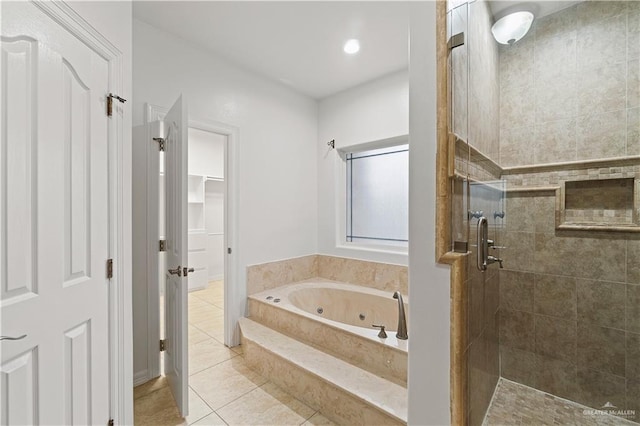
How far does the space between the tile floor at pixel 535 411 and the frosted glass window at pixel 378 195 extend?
58.8 inches

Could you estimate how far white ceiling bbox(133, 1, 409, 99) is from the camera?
191cm

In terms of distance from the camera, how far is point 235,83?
8.77ft

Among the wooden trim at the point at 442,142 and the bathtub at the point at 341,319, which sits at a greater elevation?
the wooden trim at the point at 442,142

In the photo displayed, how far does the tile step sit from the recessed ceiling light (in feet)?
8.69

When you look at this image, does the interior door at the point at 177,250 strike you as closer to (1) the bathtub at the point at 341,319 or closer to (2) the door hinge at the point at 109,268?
(2) the door hinge at the point at 109,268

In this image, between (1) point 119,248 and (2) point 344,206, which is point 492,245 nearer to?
(2) point 344,206

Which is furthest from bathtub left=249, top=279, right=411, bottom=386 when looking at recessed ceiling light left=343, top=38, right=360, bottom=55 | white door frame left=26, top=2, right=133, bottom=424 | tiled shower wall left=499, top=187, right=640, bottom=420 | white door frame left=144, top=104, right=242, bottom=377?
recessed ceiling light left=343, top=38, right=360, bottom=55

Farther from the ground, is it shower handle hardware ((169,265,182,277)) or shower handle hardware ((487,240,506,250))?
shower handle hardware ((487,240,506,250))

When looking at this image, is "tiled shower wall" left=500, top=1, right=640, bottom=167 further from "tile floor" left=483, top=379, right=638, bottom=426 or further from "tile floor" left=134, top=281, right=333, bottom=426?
"tile floor" left=134, top=281, right=333, bottom=426

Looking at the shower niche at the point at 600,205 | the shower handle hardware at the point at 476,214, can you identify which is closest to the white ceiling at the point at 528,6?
the shower niche at the point at 600,205

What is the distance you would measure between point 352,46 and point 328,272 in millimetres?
2508

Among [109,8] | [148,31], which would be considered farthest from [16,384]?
[148,31]

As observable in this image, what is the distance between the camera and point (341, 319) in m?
2.93

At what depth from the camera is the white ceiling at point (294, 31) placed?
1.91 metres
